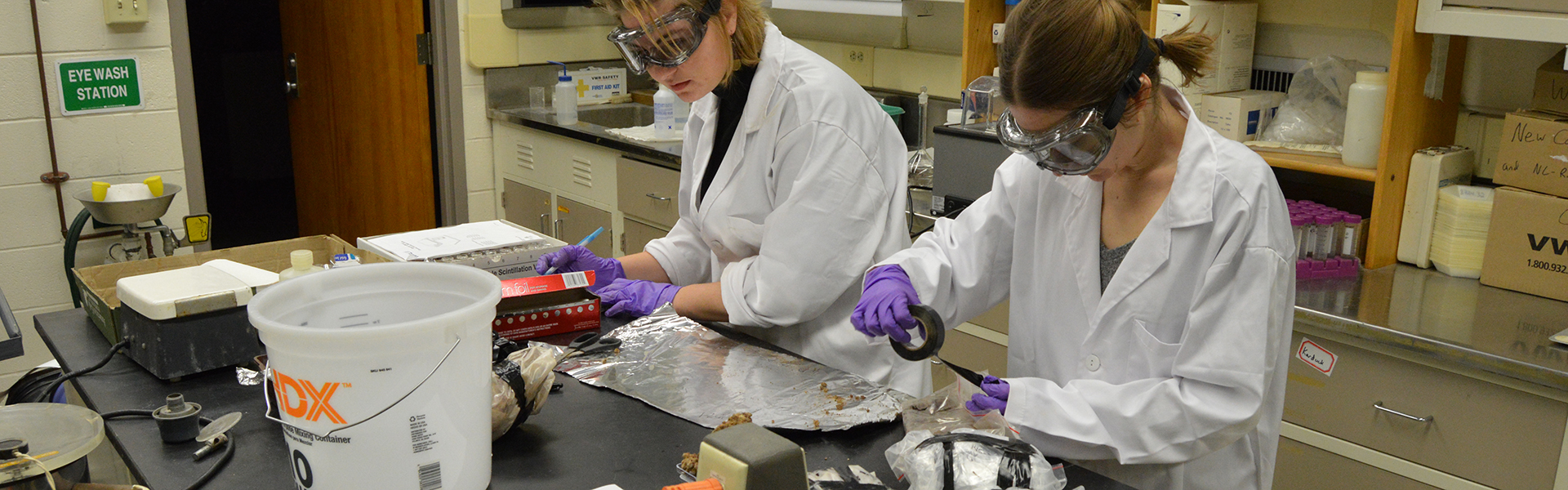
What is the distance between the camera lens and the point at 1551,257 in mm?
2096

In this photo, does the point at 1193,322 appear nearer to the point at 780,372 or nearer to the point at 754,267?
the point at 780,372

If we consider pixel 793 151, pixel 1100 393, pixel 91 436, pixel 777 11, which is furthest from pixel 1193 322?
pixel 777 11

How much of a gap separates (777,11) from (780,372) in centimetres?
266

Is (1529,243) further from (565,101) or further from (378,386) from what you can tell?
(565,101)

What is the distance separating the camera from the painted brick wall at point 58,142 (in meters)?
2.84

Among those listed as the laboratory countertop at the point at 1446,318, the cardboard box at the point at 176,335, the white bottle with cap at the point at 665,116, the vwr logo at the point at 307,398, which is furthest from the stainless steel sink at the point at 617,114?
the vwr logo at the point at 307,398

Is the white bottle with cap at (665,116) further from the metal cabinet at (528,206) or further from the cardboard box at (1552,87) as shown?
the cardboard box at (1552,87)

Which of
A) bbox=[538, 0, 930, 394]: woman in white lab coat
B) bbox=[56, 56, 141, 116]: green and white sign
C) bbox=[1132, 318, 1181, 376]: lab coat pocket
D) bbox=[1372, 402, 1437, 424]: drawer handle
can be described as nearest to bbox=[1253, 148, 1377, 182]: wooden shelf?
bbox=[1372, 402, 1437, 424]: drawer handle

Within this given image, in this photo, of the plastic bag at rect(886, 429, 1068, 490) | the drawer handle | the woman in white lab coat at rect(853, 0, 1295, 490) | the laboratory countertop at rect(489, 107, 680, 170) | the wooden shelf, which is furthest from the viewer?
the laboratory countertop at rect(489, 107, 680, 170)

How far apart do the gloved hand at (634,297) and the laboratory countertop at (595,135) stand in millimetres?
1344

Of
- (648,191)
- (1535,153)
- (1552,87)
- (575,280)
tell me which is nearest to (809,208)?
(575,280)

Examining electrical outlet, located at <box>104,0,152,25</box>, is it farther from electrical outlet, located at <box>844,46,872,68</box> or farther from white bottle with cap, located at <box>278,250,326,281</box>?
electrical outlet, located at <box>844,46,872,68</box>

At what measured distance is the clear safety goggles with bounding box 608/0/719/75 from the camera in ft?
5.50

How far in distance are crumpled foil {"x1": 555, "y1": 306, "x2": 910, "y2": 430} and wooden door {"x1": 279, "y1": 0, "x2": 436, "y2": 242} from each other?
2.53m
